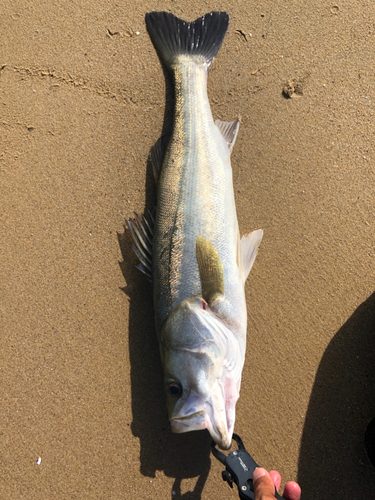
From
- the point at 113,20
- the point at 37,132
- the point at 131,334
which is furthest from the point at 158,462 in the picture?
the point at 113,20

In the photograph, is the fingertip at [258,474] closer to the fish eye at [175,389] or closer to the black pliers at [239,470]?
the black pliers at [239,470]

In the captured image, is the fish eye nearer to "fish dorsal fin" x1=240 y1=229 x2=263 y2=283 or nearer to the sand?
the sand

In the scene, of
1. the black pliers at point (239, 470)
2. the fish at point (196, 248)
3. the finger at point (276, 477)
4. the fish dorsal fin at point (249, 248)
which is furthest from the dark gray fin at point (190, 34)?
the finger at point (276, 477)

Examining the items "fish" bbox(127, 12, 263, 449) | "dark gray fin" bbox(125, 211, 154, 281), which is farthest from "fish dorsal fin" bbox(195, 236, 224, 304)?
"dark gray fin" bbox(125, 211, 154, 281)

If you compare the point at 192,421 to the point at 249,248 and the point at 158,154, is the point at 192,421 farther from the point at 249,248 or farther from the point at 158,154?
the point at 158,154

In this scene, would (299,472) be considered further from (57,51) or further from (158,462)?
(57,51)

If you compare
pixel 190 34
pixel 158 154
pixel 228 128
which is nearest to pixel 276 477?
pixel 158 154
